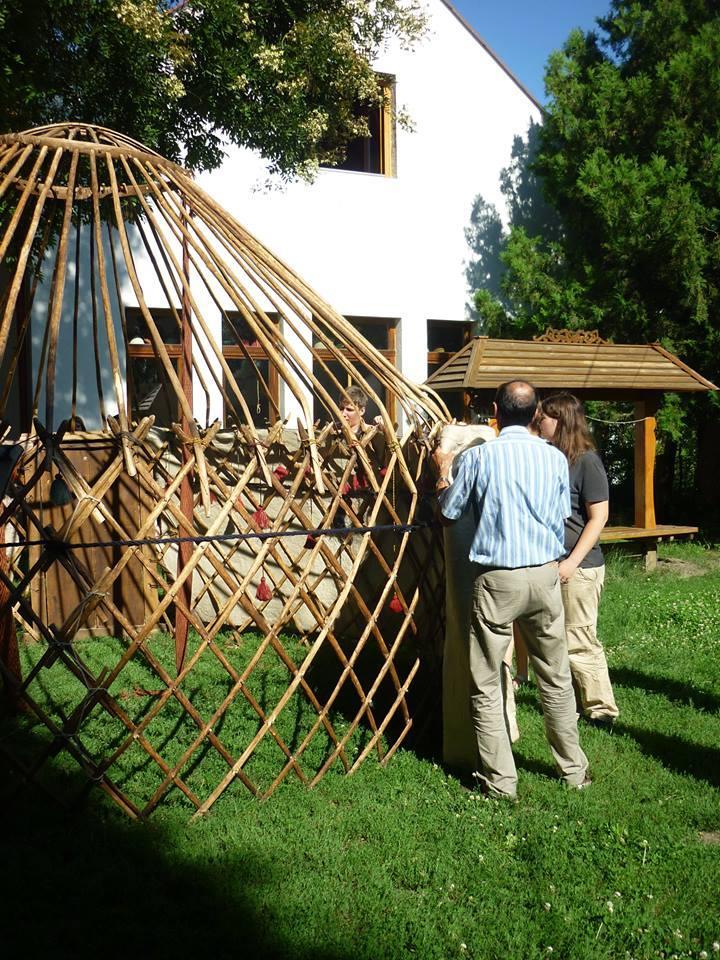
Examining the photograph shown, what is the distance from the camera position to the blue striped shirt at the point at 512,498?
3.04 meters

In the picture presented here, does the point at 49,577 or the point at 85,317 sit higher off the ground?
the point at 85,317

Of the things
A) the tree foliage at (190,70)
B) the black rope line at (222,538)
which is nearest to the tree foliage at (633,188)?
the tree foliage at (190,70)

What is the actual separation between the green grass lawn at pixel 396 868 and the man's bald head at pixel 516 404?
4.42ft

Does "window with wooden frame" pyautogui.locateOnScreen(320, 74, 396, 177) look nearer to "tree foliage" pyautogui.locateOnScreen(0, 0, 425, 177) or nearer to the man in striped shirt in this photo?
"tree foliage" pyautogui.locateOnScreen(0, 0, 425, 177)

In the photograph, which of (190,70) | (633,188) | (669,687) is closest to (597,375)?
(633,188)

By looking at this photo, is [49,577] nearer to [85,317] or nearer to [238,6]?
[85,317]

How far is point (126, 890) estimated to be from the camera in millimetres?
2617

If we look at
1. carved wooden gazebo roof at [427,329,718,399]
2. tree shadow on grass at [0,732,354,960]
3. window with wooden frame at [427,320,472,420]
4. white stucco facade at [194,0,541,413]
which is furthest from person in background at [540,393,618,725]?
window with wooden frame at [427,320,472,420]

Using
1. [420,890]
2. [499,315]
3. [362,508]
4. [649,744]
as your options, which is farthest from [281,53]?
[420,890]

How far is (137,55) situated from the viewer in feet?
18.8

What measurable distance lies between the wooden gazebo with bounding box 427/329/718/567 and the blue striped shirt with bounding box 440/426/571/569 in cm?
403

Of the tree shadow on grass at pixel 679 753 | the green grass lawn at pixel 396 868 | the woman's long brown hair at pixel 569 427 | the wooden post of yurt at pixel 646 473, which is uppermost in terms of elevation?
the woman's long brown hair at pixel 569 427

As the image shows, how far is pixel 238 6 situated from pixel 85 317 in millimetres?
3027

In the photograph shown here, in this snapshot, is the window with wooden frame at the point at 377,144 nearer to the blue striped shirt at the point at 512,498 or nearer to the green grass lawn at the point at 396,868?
the blue striped shirt at the point at 512,498
